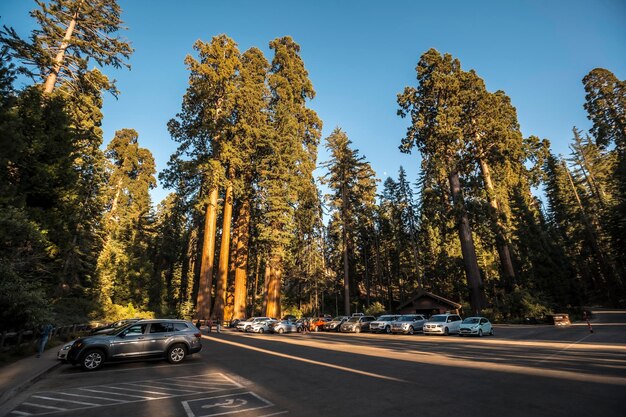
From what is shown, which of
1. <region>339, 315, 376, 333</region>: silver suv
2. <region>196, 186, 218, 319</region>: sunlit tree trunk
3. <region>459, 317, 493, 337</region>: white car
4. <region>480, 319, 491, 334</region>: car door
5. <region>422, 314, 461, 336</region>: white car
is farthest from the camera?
<region>339, 315, 376, 333</region>: silver suv

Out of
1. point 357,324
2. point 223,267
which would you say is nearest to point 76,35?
point 223,267

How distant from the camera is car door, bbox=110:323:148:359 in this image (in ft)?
34.6

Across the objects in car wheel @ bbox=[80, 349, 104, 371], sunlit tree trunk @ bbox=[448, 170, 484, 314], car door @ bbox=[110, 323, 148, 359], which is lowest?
car wheel @ bbox=[80, 349, 104, 371]

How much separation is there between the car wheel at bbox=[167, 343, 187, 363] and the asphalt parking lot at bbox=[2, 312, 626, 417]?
1.02ft

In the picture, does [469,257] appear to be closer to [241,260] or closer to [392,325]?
[392,325]

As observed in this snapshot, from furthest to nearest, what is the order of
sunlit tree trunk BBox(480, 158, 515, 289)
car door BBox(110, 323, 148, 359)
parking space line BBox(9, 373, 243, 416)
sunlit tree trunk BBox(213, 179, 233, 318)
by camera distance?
sunlit tree trunk BBox(213, 179, 233, 318)
sunlit tree trunk BBox(480, 158, 515, 289)
car door BBox(110, 323, 148, 359)
parking space line BBox(9, 373, 243, 416)

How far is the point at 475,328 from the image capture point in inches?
821

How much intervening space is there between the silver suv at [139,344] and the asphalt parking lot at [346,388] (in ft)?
1.31

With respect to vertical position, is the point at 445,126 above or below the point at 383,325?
above

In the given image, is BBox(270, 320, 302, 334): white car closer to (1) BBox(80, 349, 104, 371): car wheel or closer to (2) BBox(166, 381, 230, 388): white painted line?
(1) BBox(80, 349, 104, 371): car wheel

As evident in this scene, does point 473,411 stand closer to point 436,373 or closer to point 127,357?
point 436,373

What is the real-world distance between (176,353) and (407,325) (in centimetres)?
1908

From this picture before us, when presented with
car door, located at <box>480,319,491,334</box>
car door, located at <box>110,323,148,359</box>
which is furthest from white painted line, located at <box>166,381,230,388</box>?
car door, located at <box>480,319,491,334</box>

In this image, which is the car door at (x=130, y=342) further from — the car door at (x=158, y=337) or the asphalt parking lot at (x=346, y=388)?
the asphalt parking lot at (x=346, y=388)
